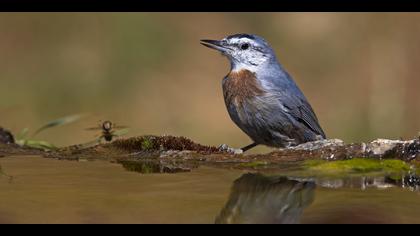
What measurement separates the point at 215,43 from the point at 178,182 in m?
3.86

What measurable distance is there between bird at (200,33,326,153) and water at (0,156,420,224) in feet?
7.95

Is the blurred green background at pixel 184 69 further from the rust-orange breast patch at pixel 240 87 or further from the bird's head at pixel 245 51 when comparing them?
the rust-orange breast patch at pixel 240 87

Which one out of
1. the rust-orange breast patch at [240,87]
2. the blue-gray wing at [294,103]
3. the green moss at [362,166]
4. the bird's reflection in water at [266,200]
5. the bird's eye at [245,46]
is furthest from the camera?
the bird's eye at [245,46]

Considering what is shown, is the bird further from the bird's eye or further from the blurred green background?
the blurred green background

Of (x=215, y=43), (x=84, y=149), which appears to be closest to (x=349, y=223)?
(x=84, y=149)

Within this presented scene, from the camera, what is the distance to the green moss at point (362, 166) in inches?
186

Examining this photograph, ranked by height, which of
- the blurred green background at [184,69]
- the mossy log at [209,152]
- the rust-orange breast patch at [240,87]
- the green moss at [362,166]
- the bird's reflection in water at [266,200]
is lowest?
the bird's reflection in water at [266,200]

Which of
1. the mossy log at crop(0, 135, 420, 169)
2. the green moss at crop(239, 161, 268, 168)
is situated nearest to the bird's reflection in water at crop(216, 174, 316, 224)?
the green moss at crop(239, 161, 268, 168)

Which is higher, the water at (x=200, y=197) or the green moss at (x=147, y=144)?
the green moss at (x=147, y=144)

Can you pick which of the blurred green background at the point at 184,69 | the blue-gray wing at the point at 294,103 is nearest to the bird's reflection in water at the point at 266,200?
the blue-gray wing at the point at 294,103

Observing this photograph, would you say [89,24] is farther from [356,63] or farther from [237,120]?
[237,120]

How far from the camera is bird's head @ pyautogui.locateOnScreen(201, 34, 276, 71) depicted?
8.16 m

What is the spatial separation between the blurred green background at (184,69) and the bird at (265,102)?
12.1 ft

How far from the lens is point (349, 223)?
3543 millimetres
